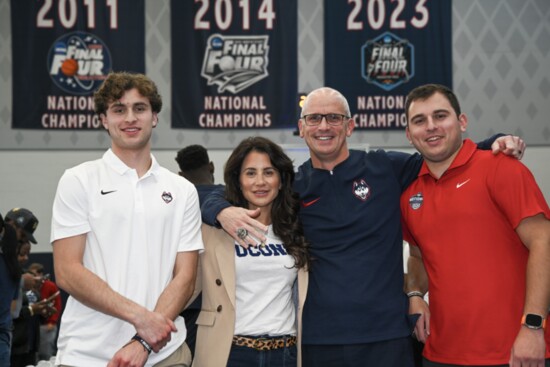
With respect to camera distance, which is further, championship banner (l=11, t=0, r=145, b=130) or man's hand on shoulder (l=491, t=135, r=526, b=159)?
championship banner (l=11, t=0, r=145, b=130)

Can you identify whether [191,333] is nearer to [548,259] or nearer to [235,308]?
[235,308]

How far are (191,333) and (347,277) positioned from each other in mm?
1468

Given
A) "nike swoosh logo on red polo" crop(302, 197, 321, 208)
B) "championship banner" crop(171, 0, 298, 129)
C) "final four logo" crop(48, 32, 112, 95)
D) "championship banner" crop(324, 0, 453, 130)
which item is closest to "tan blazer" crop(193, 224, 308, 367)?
"nike swoosh logo on red polo" crop(302, 197, 321, 208)

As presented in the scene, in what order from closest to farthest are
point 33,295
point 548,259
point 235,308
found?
point 548,259, point 235,308, point 33,295

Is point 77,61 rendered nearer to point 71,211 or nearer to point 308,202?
point 308,202

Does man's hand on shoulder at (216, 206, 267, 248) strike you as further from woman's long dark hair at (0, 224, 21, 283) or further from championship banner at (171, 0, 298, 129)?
championship banner at (171, 0, 298, 129)

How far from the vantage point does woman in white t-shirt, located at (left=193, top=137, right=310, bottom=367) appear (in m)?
3.07

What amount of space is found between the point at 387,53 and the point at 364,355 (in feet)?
24.1

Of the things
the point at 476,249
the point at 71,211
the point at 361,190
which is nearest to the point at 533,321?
the point at 476,249

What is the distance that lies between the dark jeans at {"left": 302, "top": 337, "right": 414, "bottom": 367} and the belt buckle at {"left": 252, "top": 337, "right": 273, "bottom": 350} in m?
0.23

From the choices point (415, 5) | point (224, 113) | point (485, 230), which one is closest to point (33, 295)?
point (224, 113)

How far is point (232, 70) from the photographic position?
32.7ft

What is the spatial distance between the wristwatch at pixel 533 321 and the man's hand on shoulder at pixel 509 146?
70cm

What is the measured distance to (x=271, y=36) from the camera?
32.7 feet
